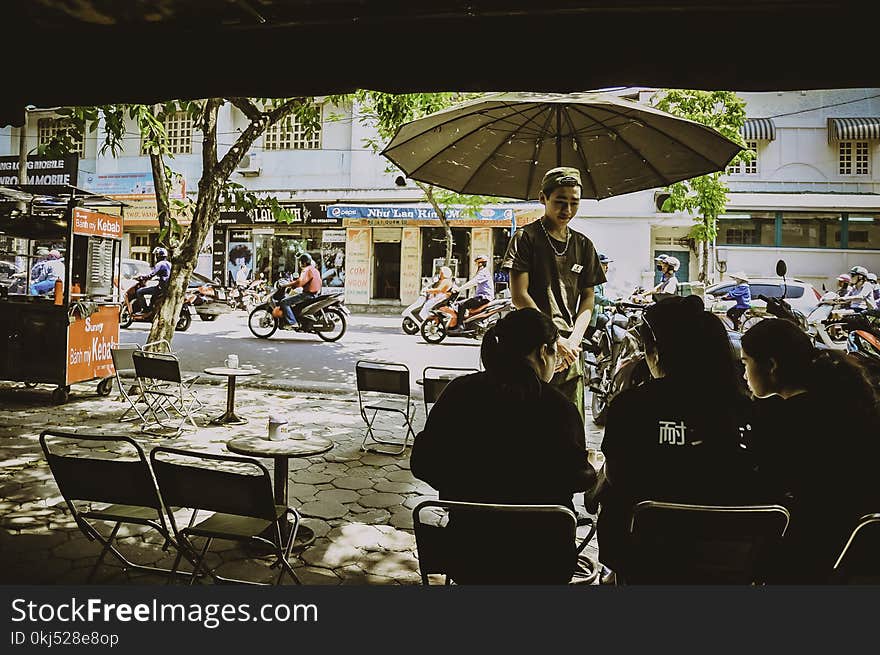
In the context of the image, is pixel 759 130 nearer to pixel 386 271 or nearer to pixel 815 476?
pixel 386 271

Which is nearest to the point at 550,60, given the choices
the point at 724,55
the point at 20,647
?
the point at 724,55

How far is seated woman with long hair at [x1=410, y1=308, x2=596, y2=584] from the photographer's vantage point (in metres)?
2.16

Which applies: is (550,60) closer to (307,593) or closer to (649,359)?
(649,359)

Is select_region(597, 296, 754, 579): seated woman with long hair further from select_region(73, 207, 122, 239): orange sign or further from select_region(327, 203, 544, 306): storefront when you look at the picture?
select_region(327, 203, 544, 306): storefront

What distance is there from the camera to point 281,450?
133 inches

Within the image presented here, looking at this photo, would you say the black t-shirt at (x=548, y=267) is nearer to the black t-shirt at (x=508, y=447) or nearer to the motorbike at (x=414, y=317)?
Result: the black t-shirt at (x=508, y=447)

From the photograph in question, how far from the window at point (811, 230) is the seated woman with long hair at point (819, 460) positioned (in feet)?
70.6

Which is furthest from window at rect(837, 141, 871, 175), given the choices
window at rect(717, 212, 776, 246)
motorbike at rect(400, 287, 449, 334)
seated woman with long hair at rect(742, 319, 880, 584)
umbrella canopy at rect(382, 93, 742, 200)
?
seated woman with long hair at rect(742, 319, 880, 584)

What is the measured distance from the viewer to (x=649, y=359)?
2.85m

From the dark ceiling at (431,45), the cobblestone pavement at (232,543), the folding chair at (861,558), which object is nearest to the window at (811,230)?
the cobblestone pavement at (232,543)

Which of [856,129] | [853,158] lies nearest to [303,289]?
[856,129]

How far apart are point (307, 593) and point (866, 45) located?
3086mm

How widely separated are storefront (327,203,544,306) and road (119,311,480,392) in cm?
670

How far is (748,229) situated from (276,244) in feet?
54.6
